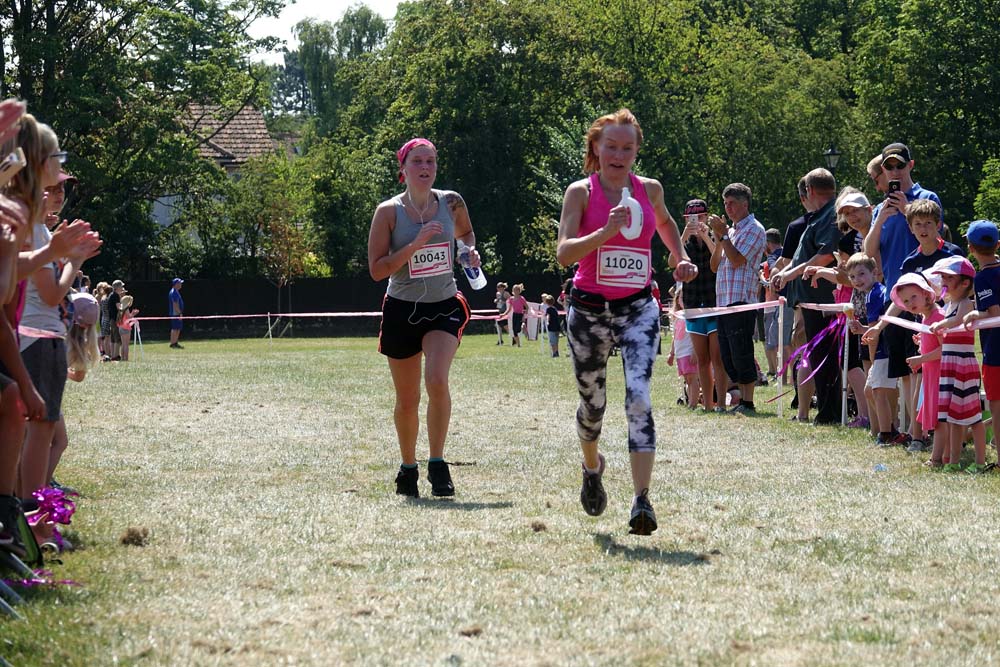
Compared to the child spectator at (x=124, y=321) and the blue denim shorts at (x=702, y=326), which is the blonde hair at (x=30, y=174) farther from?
the child spectator at (x=124, y=321)

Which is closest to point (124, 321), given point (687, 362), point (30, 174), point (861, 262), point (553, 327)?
point (553, 327)

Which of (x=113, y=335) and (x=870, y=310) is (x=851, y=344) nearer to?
(x=870, y=310)

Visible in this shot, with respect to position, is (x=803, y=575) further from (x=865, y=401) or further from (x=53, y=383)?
(x=865, y=401)

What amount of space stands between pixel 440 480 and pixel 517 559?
7.70 ft

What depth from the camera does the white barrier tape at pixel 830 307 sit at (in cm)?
1191

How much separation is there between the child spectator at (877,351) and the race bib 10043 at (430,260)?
3662 millimetres

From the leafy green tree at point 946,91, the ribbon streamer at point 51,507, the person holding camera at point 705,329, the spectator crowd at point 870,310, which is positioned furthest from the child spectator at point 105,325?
the leafy green tree at point 946,91

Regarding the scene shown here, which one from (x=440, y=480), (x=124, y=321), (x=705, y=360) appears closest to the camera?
(x=440, y=480)

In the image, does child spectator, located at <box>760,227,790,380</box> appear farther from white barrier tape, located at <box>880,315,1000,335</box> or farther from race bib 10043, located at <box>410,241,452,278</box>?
race bib 10043, located at <box>410,241,452,278</box>

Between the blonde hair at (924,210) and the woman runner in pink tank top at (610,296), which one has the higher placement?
the blonde hair at (924,210)

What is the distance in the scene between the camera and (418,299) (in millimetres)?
8523

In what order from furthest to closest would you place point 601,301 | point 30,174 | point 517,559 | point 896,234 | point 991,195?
point 991,195 < point 896,234 < point 601,301 < point 517,559 < point 30,174

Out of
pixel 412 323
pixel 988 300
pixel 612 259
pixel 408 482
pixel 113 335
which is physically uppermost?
pixel 612 259

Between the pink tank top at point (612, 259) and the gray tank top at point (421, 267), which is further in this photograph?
the gray tank top at point (421, 267)
